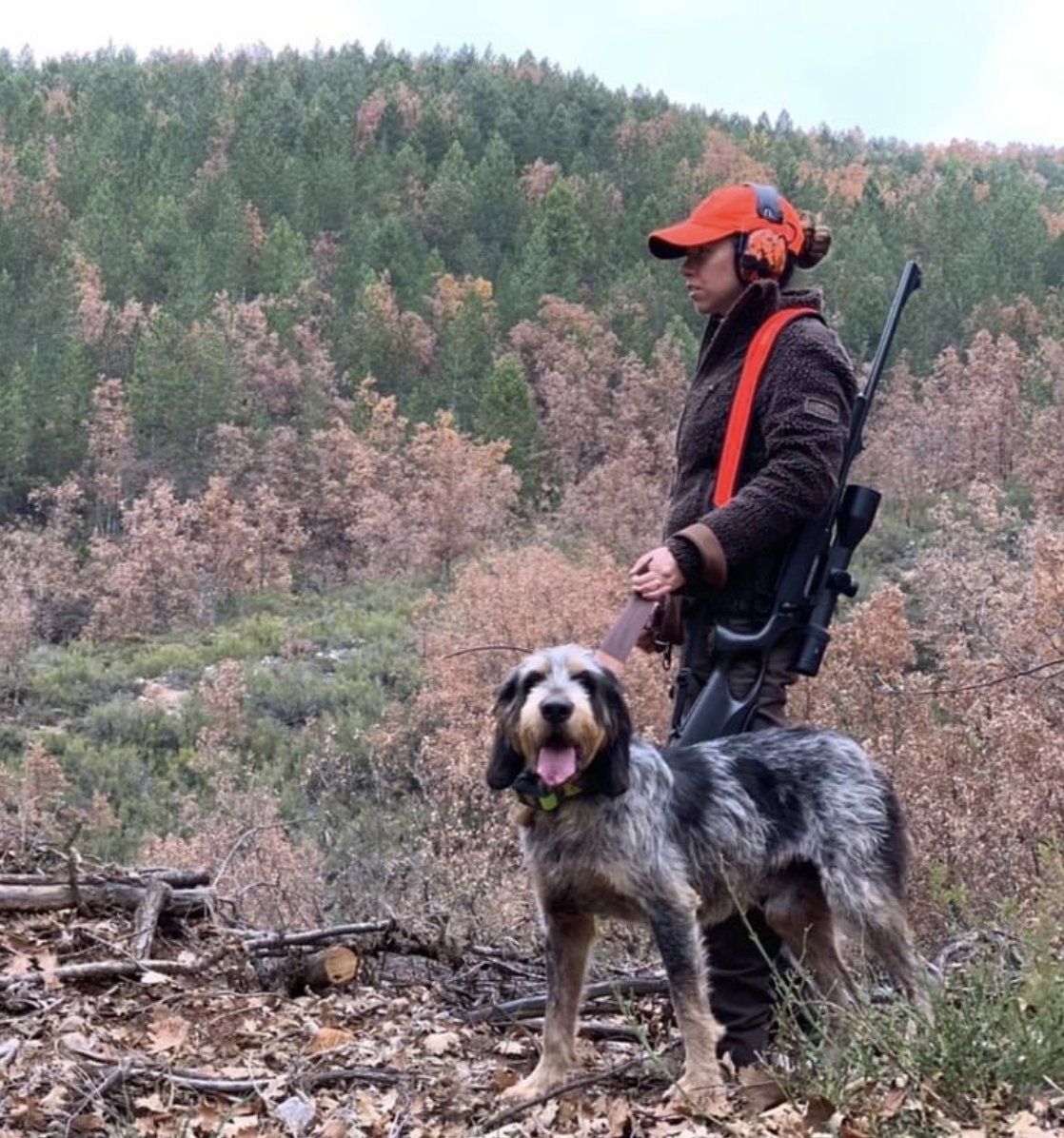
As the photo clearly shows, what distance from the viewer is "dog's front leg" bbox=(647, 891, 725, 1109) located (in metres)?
4.10

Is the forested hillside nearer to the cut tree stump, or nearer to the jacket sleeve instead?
the cut tree stump

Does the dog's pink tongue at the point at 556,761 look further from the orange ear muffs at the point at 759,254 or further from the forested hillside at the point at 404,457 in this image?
the orange ear muffs at the point at 759,254

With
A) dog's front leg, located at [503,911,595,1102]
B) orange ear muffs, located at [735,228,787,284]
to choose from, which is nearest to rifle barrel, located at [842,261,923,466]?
orange ear muffs, located at [735,228,787,284]

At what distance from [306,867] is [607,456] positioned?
49412mm

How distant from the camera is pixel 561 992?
14.5ft

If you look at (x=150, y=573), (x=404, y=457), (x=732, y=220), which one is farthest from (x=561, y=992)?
(x=404, y=457)

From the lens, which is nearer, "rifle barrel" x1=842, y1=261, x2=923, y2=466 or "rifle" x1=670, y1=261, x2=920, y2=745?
"rifle" x1=670, y1=261, x2=920, y2=745

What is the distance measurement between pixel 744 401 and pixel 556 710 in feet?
4.26

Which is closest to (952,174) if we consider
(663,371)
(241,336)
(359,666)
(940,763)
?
(663,371)

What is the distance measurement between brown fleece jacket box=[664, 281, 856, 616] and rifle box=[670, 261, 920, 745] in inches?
3.0

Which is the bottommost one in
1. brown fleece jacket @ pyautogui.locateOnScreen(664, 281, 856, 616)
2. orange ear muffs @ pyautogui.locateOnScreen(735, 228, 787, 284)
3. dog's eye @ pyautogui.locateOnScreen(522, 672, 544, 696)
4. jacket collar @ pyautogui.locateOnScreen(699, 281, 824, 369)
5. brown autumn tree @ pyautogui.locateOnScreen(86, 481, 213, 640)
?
brown autumn tree @ pyautogui.locateOnScreen(86, 481, 213, 640)

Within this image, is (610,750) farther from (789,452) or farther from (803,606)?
(789,452)

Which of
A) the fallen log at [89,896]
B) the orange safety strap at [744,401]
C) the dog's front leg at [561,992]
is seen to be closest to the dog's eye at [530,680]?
the dog's front leg at [561,992]

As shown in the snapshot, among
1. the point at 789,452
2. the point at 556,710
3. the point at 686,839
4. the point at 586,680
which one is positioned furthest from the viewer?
the point at 789,452
